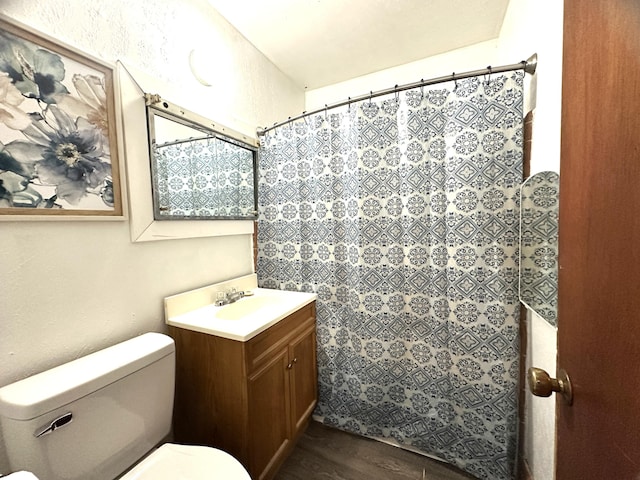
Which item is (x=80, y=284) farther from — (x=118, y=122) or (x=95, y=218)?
(x=118, y=122)

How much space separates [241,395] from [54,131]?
1.22 metres

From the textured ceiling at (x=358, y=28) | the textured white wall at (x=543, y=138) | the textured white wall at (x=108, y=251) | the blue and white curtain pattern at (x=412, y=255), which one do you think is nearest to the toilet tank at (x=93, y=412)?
the textured white wall at (x=108, y=251)

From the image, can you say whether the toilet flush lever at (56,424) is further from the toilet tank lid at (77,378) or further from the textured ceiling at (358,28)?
the textured ceiling at (358,28)

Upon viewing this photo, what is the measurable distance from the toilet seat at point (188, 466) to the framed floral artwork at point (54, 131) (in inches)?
36.3

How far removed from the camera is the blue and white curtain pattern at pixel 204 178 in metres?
1.29

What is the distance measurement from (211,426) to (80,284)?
0.82 meters

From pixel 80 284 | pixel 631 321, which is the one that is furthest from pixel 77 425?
pixel 631 321

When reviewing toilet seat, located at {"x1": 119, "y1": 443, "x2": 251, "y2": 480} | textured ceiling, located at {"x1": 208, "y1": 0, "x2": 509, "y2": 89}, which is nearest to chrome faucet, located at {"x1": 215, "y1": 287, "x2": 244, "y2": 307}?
toilet seat, located at {"x1": 119, "y1": 443, "x2": 251, "y2": 480}

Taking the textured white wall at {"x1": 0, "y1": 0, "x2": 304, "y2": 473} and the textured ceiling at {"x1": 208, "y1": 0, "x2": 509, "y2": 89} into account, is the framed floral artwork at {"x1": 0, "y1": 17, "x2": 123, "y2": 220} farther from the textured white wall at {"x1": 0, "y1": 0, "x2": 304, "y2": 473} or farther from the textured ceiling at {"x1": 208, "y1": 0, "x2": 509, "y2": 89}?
the textured ceiling at {"x1": 208, "y1": 0, "x2": 509, "y2": 89}

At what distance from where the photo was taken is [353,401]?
1.63m

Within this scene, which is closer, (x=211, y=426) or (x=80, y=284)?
(x=80, y=284)

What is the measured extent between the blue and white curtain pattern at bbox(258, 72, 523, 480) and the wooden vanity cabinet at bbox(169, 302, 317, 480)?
0.41m

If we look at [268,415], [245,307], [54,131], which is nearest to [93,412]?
[268,415]

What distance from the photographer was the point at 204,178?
1492 millimetres
